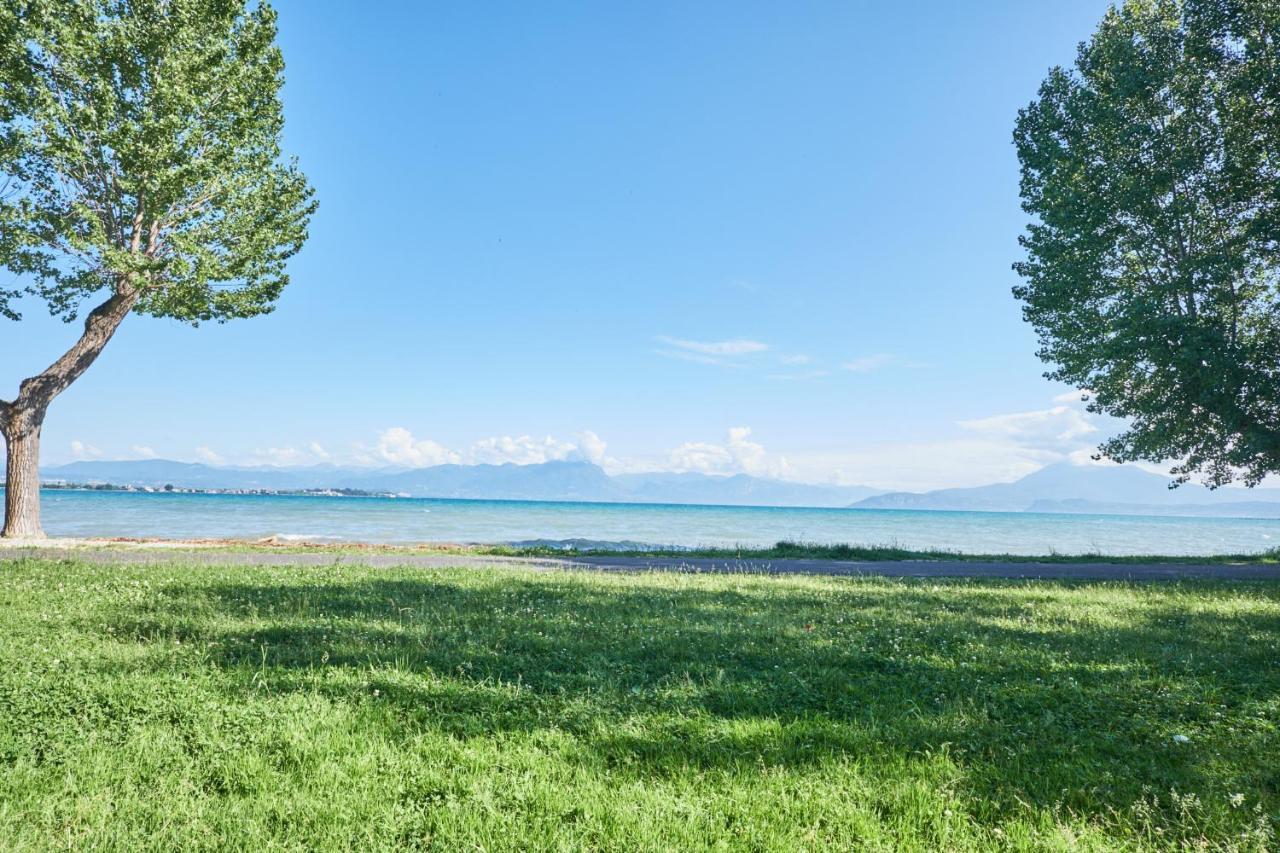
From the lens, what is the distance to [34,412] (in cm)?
2112

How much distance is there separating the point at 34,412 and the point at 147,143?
9.90 meters

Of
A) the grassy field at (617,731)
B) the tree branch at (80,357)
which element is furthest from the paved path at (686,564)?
the grassy field at (617,731)

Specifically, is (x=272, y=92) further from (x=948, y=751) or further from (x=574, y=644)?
(x=948, y=751)

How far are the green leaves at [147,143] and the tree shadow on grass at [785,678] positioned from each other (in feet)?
51.2

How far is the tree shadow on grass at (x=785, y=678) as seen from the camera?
498cm

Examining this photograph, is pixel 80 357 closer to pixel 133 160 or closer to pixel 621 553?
pixel 133 160

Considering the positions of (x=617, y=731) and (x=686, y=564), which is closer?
(x=617, y=731)

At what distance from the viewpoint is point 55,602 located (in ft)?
32.3

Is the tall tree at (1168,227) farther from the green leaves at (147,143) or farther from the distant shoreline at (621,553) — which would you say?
the green leaves at (147,143)

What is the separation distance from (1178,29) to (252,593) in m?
34.0

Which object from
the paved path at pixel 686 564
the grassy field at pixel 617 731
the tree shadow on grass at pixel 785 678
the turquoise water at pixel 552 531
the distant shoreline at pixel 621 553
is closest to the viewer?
the grassy field at pixel 617 731

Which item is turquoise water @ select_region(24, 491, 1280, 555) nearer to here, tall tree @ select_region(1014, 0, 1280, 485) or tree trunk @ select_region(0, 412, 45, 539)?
tree trunk @ select_region(0, 412, 45, 539)

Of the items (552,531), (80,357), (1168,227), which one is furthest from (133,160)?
(552,531)

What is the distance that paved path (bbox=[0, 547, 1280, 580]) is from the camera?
17.6 meters
